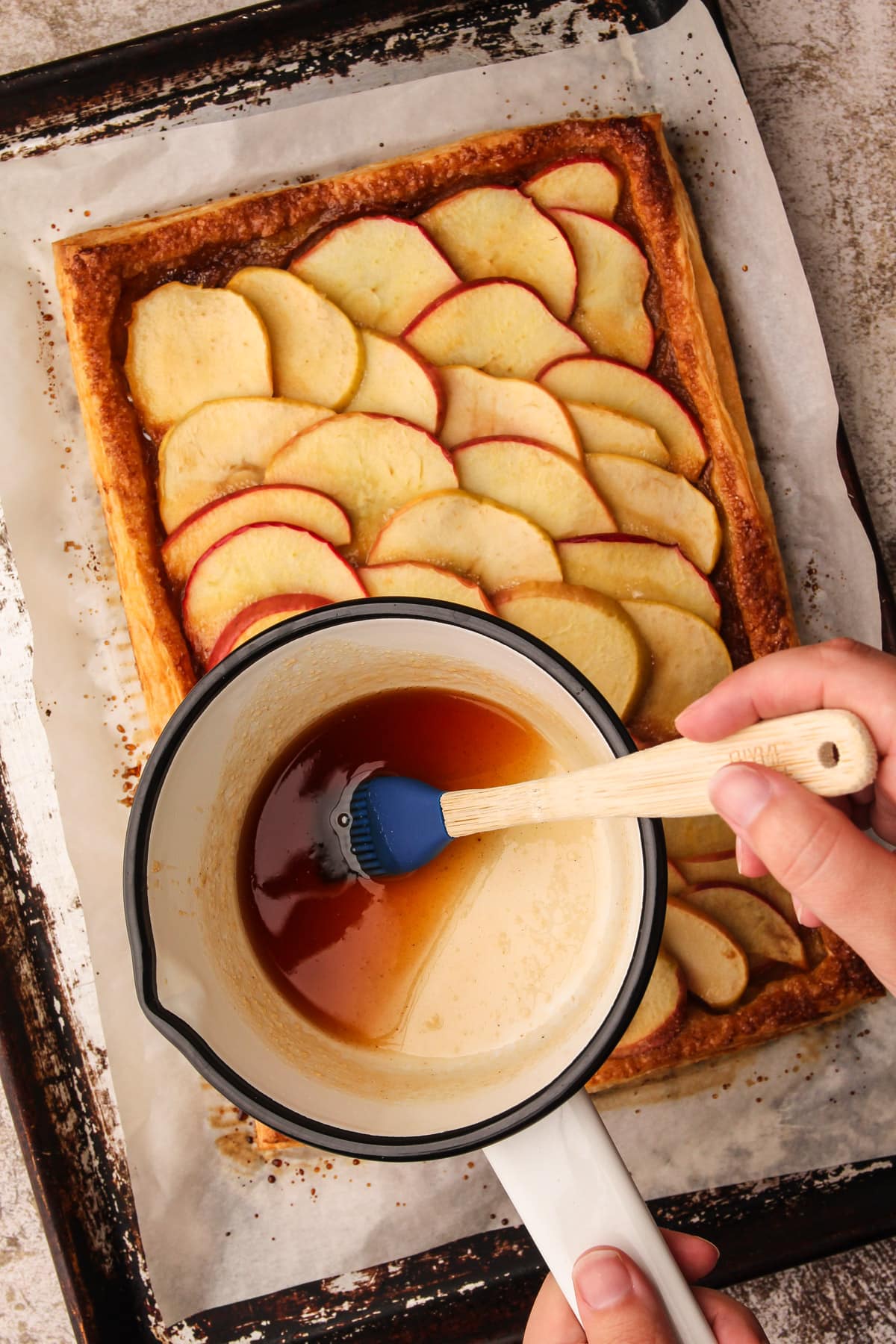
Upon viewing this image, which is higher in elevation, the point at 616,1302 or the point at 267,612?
the point at 267,612

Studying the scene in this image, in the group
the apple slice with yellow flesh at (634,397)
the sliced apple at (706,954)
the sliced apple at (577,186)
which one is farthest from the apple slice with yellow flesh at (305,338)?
Answer: the sliced apple at (706,954)

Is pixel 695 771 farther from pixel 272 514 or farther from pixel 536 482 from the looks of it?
pixel 272 514

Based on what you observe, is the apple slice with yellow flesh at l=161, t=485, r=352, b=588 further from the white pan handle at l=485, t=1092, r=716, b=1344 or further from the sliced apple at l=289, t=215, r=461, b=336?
the white pan handle at l=485, t=1092, r=716, b=1344

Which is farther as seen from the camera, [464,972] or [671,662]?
[671,662]

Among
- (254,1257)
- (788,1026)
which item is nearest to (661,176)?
(788,1026)

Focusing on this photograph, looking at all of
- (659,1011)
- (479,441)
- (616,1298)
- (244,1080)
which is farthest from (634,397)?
(616,1298)

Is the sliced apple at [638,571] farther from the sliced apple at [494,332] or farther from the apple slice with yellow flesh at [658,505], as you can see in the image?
the sliced apple at [494,332]

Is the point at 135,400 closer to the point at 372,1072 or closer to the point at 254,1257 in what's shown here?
the point at 372,1072
